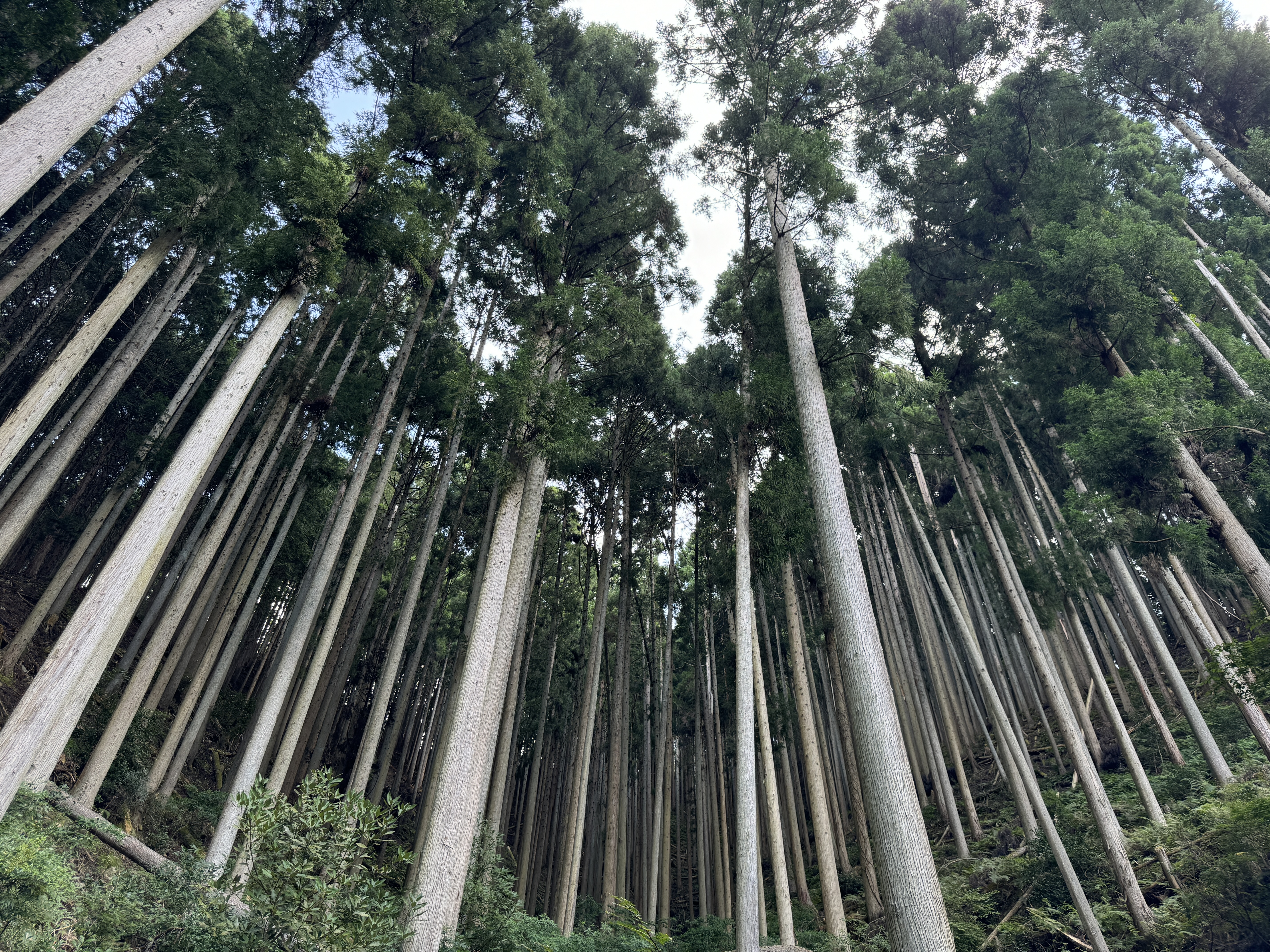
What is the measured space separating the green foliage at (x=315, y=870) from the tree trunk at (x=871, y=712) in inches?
125

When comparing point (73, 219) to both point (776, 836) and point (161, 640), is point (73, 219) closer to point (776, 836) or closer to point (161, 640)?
point (161, 640)

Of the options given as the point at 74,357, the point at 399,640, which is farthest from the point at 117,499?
the point at 399,640

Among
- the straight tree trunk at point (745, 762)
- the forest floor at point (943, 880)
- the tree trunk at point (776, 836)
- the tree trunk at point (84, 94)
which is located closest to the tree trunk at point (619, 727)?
the forest floor at point (943, 880)

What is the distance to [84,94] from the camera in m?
4.07

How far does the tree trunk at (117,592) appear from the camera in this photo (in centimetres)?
361

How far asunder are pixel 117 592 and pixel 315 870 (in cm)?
255

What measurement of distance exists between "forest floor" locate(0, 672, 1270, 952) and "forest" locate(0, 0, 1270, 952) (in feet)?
0.18

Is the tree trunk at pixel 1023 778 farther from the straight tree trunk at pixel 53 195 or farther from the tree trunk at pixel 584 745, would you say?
the straight tree trunk at pixel 53 195

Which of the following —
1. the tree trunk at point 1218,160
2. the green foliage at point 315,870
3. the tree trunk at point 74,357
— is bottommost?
the green foliage at point 315,870

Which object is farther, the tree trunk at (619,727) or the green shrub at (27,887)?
the tree trunk at (619,727)

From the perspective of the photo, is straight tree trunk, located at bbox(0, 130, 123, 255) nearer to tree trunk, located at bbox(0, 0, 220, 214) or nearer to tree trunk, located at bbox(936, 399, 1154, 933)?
tree trunk, located at bbox(0, 0, 220, 214)

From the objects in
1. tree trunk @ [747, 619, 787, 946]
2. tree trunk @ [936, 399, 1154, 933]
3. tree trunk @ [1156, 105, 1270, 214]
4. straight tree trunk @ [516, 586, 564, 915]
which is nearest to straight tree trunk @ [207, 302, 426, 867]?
tree trunk @ [747, 619, 787, 946]

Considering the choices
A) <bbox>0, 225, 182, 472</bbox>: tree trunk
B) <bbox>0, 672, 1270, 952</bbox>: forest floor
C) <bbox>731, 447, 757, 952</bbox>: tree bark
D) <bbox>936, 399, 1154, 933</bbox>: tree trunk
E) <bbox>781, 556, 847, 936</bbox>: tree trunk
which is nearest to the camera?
<bbox>0, 672, 1270, 952</bbox>: forest floor

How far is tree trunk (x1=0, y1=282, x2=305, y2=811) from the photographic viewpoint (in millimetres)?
3609
